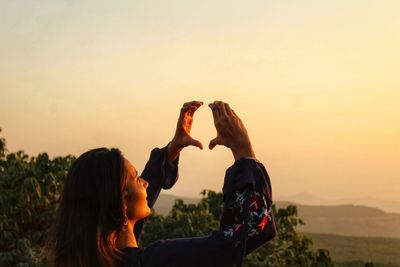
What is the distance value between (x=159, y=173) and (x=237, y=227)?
3.65 ft

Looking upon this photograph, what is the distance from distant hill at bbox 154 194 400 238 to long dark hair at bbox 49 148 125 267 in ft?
430

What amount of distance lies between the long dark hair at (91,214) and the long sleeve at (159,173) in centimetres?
76

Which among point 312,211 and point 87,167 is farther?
point 312,211

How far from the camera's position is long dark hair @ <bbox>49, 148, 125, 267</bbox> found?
114 inches

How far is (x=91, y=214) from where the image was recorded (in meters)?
2.92

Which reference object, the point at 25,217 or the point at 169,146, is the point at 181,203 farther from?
the point at 169,146

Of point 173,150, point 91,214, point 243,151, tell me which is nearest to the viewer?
point 243,151

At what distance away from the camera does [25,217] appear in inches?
634

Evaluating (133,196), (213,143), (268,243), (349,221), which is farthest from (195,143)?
(349,221)

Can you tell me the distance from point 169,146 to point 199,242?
106cm

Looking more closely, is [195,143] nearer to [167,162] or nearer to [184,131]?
[184,131]

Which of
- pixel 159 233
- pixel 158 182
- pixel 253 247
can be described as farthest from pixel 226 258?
pixel 159 233

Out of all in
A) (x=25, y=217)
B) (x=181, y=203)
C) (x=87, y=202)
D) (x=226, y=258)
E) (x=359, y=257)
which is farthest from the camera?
(x=359, y=257)

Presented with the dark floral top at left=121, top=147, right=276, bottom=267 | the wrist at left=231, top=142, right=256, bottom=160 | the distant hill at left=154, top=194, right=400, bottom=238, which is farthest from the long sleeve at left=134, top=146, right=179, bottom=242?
the distant hill at left=154, top=194, right=400, bottom=238
